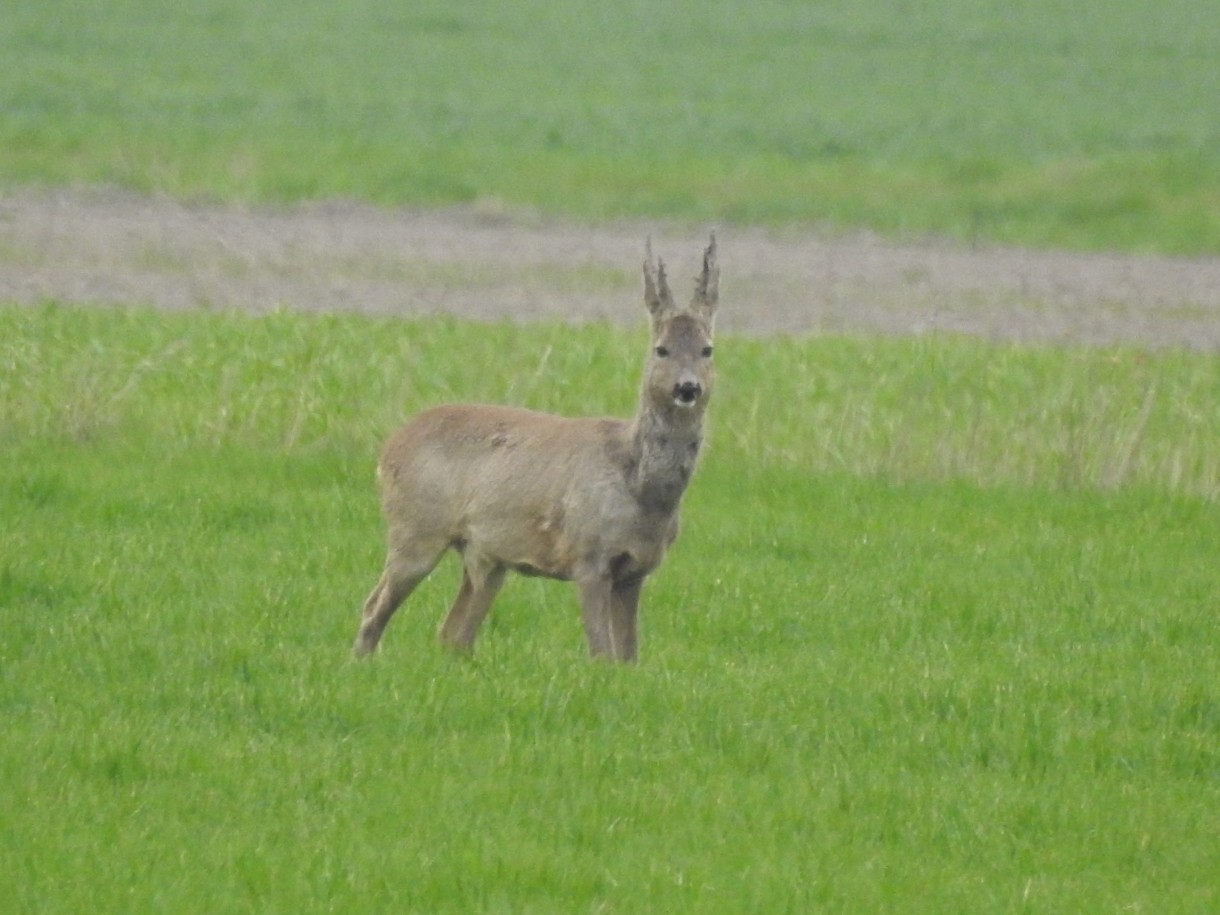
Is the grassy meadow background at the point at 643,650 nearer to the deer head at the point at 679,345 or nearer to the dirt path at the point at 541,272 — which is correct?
the deer head at the point at 679,345

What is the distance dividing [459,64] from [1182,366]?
29.3 metres

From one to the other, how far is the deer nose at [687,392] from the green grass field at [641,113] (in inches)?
785

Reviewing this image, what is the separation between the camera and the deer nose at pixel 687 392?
9.22 metres

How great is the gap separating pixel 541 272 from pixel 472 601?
15.3 m

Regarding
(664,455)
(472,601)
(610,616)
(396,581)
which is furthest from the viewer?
(472,601)

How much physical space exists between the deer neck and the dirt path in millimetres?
10612

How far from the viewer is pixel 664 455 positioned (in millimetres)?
9469

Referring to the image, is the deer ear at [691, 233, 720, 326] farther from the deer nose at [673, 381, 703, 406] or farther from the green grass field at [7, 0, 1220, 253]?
the green grass field at [7, 0, 1220, 253]

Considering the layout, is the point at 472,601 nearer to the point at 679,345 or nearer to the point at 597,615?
the point at 597,615

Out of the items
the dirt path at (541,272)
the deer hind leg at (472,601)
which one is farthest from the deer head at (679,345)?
the dirt path at (541,272)

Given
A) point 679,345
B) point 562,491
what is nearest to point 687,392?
point 679,345

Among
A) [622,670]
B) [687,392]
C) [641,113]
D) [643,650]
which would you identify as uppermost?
[641,113]

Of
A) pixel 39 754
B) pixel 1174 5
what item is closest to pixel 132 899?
pixel 39 754

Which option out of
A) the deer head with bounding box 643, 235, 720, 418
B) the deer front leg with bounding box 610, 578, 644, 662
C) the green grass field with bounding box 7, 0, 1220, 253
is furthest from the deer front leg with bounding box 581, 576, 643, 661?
the green grass field with bounding box 7, 0, 1220, 253
